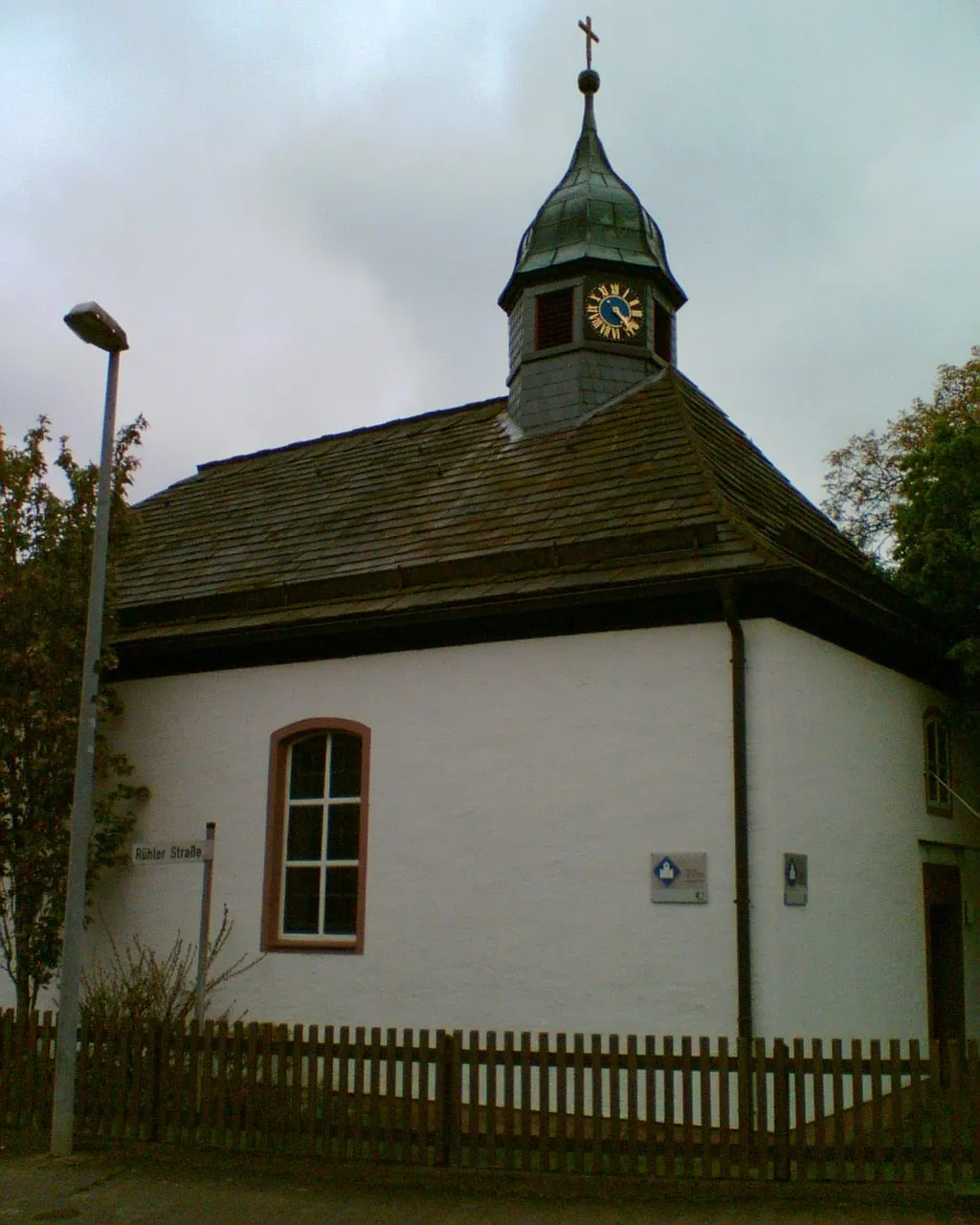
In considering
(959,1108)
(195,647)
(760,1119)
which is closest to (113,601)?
(195,647)

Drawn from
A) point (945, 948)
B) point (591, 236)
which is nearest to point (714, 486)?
point (945, 948)

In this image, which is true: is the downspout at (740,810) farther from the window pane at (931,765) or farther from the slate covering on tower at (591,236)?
the slate covering on tower at (591,236)

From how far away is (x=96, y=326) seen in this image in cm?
959

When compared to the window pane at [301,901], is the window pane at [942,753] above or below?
above

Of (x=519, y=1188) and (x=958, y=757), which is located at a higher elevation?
(x=958, y=757)

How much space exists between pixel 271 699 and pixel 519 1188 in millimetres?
5930

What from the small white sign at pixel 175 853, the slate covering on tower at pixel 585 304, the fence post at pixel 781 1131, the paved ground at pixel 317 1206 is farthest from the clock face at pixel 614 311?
Result: the paved ground at pixel 317 1206

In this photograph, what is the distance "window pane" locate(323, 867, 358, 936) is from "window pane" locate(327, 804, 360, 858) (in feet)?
0.52

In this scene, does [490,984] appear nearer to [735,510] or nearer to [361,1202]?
[361,1202]

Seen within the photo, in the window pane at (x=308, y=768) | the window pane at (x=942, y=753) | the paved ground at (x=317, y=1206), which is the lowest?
the paved ground at (x=317, y=1206)

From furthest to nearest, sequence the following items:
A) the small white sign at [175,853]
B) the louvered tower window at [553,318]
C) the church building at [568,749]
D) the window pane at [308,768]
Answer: the louvered tower window at [553,318], the window pane at [308,768], the small white sign at [175,853], the church building at [568,749]

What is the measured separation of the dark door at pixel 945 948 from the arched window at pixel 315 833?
5.60 meters

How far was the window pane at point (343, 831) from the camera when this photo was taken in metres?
12.3

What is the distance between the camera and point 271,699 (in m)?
12.9
